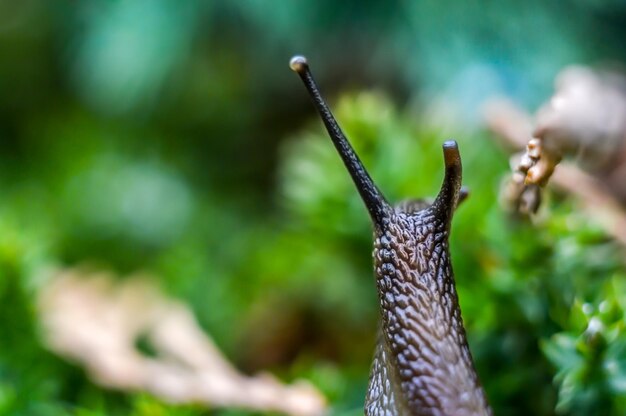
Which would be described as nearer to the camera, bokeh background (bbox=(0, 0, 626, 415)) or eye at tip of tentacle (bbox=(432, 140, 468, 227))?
eye at tip of tentacle (bbox=(432, 140, 468, 227))

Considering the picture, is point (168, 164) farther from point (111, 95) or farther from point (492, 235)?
point (492, 235)

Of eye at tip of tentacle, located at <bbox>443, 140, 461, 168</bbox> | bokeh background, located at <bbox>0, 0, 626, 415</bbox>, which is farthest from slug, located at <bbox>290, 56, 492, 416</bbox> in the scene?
bokeh background, located at <bbox>0, 0, 626, 415</bbox>

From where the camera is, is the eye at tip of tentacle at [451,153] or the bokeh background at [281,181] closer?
the eye at tip of tentacle at [451,153]

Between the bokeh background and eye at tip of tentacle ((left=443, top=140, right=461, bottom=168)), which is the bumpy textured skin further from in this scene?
the bokeh background

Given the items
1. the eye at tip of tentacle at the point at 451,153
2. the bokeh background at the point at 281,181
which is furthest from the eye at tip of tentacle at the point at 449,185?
the bokeh background at the point at 281,181

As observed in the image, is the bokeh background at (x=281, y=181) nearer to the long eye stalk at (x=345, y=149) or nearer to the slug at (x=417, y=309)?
the slug at (x=417, y=309)

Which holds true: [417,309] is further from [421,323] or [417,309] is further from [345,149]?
[345,149]

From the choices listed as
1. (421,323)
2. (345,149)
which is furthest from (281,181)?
(421,323)
